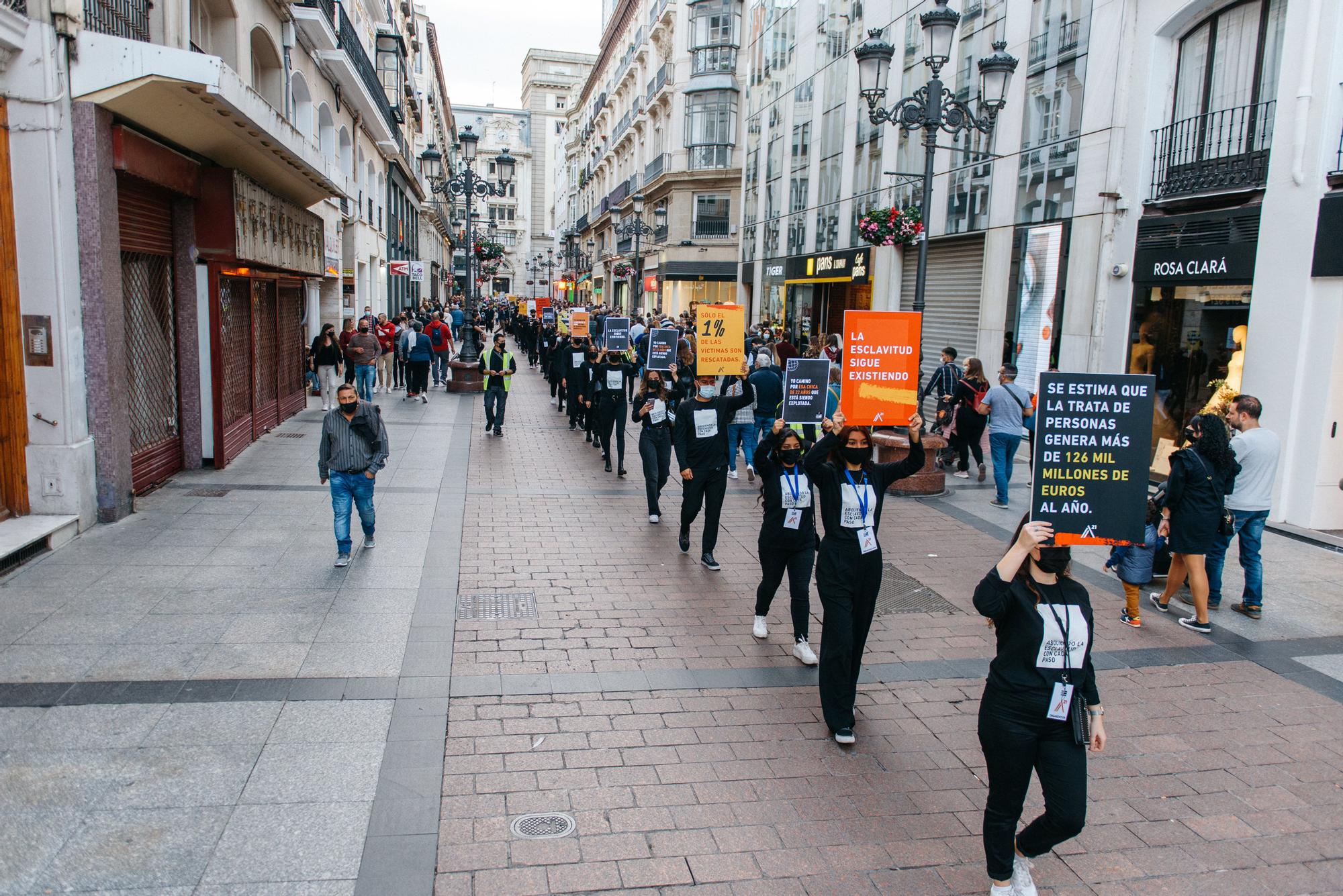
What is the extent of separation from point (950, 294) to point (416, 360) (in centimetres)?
1168

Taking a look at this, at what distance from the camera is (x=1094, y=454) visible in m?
4.39

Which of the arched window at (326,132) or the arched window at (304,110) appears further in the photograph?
the arched window at (326,132)

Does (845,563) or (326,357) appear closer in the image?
(845,563)

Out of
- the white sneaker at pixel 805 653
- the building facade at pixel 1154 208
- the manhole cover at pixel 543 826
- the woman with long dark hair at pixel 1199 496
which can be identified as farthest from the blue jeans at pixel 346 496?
the building facade at pixel 1154 208

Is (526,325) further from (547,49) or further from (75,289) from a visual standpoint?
(547,49)

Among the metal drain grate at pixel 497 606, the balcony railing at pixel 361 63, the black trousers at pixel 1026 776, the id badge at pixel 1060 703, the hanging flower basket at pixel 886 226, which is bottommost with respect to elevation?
the metal drain grate at pixel 497 606

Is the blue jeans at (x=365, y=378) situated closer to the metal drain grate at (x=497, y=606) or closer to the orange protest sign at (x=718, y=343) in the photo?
the orange protest sign at (x=718, y=343)

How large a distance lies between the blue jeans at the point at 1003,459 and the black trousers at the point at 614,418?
4.88 meters

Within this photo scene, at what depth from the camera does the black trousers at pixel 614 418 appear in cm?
1334

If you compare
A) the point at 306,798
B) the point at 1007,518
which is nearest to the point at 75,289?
the point at 306,798

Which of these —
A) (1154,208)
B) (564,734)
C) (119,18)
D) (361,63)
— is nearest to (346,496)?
(564,734)

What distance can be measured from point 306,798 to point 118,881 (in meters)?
0.84

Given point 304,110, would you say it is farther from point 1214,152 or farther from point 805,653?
point 805,653

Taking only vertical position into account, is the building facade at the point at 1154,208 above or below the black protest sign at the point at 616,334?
above
